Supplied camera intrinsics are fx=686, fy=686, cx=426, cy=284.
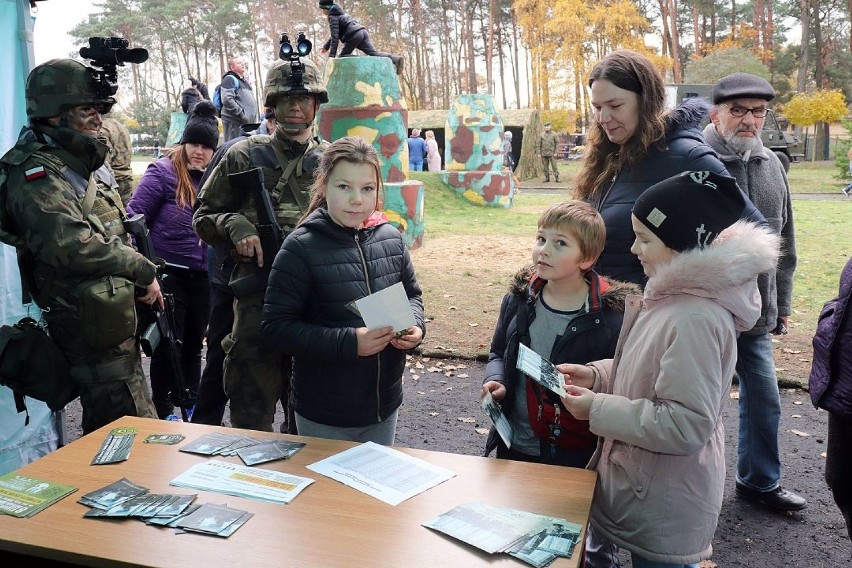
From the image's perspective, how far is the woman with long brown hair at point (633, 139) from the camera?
284cm

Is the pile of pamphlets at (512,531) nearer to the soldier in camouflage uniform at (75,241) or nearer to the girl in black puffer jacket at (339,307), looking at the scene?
the girl in black puffer jacket at (339,307)

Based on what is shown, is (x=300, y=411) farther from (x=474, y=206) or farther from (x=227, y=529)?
(x=474, y=206)

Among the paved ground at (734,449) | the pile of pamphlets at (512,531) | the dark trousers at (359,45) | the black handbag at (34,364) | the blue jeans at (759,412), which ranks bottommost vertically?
the paved ground at (734,449)

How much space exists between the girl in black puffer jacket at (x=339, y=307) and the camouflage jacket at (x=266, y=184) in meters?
0.61

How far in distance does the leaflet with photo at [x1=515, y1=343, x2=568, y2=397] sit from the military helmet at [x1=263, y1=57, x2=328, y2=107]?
2069mm

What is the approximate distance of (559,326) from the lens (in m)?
2.48

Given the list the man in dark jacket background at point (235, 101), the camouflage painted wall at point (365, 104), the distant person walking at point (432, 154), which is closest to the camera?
the man in dark jacket background at point (235, 101)

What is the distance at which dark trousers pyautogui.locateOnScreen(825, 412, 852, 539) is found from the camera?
2416 mm

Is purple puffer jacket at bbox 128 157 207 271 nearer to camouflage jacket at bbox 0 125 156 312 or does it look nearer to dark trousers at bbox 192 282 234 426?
dark trousers at bbox 192 282 234 426

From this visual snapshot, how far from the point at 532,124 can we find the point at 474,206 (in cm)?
1004

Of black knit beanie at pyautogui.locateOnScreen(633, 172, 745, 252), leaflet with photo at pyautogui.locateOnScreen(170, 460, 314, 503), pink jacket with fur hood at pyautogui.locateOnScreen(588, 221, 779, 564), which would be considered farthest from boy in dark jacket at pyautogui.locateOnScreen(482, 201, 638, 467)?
leaflet with photo at pyautogui.locateOnScreen(170, 460, 314, 503)

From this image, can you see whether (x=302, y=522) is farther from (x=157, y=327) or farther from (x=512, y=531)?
(x=157, y=327)

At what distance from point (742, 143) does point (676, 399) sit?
2.14 m

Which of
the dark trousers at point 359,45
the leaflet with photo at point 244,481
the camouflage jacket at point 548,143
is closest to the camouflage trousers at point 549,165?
the camouflage jacket at point 548,143
